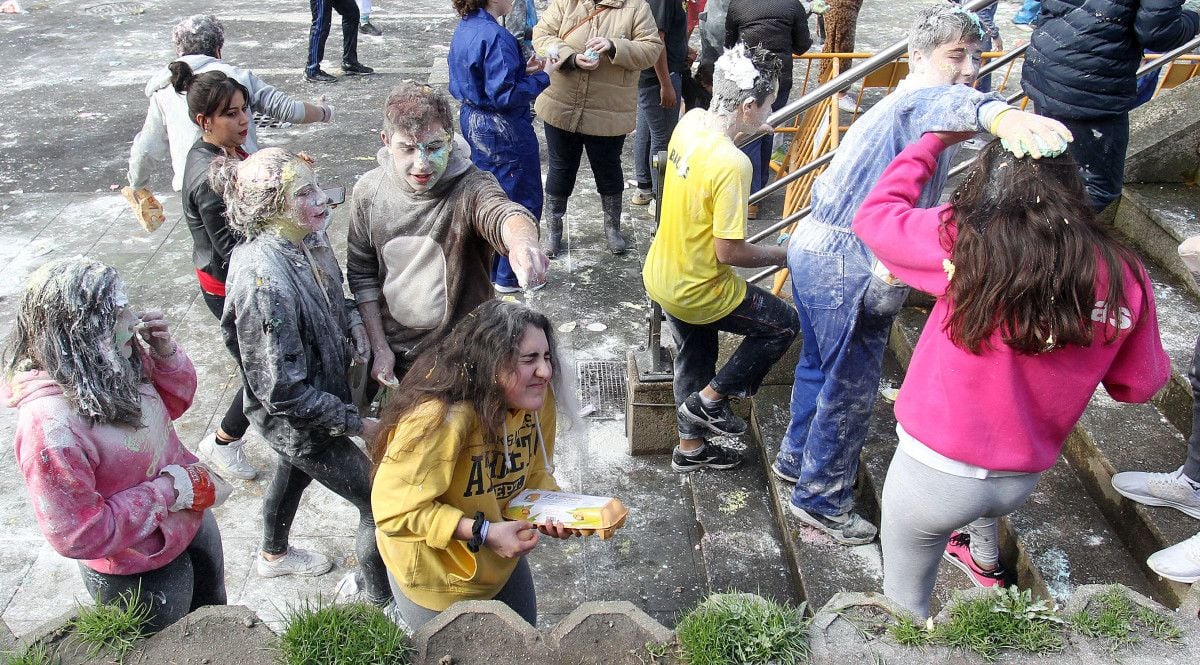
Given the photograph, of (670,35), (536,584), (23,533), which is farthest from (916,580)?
(670,35)

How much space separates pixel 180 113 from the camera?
3.97 meters

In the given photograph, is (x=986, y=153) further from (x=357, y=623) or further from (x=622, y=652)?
(x=357, y=623)

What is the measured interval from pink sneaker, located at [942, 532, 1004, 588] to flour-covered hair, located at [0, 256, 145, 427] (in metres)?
2.62

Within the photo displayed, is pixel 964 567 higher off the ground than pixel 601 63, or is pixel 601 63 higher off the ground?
pixel 601 63

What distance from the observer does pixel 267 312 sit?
2682 mm

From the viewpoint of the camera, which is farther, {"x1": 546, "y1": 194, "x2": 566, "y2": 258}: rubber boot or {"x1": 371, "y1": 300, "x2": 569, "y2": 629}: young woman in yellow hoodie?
{"x1": 546, "y1": 194, "x2": 566, "y2": 258}: rubber boot

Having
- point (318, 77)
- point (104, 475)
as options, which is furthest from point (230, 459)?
point (318, 77)

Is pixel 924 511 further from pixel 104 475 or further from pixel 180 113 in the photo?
pixel 180 113

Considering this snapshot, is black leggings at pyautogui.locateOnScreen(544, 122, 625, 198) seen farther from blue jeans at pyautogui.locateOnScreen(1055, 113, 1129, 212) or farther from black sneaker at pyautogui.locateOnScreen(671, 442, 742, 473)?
blue jeans at pyautogui.locateOnScreen(1055, 113, 1129, 212)

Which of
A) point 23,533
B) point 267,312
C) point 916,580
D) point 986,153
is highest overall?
point 986,153

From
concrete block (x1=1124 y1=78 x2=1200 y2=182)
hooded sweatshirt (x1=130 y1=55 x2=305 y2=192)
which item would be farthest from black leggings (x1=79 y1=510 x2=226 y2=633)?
concrete block (x1=1124 y1=78 x2=1200 y2=182)

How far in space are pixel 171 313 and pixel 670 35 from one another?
366cm

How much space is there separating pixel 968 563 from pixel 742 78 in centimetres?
187

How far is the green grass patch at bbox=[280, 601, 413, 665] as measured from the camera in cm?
207
